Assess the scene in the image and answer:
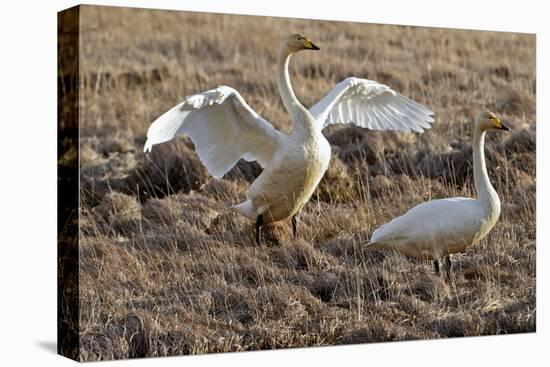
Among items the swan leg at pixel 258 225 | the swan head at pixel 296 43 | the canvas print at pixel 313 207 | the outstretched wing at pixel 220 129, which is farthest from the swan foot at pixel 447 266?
the swan head at pixel 296 43

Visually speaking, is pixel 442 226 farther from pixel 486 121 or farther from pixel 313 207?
pixel 313 207

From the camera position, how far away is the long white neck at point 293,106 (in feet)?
24.0

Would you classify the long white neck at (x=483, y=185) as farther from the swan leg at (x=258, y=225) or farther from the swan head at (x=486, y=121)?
the swan leg at (x=258, y=225)

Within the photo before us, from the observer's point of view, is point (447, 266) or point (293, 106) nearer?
point (293, 106)

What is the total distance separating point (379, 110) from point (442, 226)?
3.55 feet

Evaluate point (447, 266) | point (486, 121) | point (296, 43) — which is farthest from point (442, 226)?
point (296, 43)

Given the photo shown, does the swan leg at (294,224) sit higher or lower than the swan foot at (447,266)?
higher

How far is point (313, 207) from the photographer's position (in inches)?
314

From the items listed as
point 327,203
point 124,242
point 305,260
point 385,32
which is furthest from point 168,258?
point 385,32

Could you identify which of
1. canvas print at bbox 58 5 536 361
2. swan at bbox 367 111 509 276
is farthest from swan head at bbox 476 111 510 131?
swan at bbox 367 111 509 276

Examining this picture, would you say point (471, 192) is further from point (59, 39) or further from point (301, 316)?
point (59, 39)

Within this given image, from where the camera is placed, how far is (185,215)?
799 centimetres

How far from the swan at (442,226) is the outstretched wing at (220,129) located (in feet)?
3.04

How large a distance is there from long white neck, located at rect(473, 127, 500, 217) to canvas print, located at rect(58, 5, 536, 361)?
0.01 m
